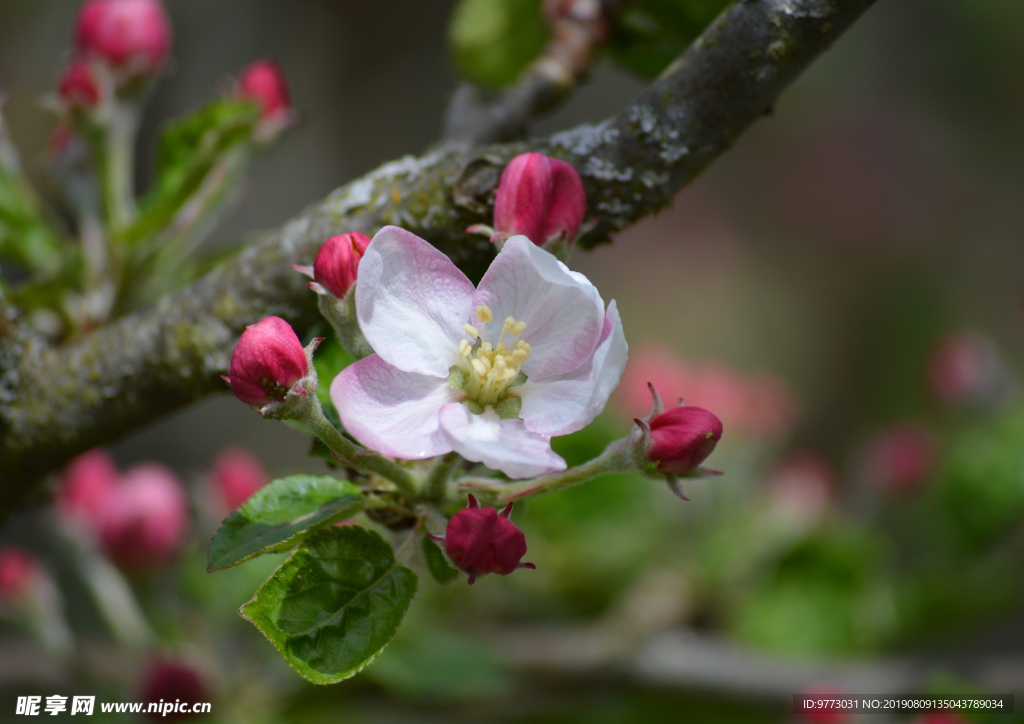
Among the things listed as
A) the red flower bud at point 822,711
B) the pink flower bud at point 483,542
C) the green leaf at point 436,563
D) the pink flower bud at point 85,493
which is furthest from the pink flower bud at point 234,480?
the red flower bud at point 822,711

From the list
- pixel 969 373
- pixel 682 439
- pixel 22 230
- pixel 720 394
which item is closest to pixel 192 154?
pixel 22 230

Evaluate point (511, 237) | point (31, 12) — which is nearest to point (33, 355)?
point (511, 237)

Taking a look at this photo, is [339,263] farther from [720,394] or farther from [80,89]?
[720,394]

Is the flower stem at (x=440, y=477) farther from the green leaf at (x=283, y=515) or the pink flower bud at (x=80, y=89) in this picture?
the pink flower bud at (x=80, y=89)

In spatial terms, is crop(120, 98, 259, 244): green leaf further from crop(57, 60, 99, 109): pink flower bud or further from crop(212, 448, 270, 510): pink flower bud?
crop(212, 448, 270, 510): pink flower bud

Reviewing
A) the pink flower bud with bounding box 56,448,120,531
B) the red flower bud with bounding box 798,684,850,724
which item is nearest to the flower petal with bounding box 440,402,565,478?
the red flower bud with bounding box 798,684,850,724
